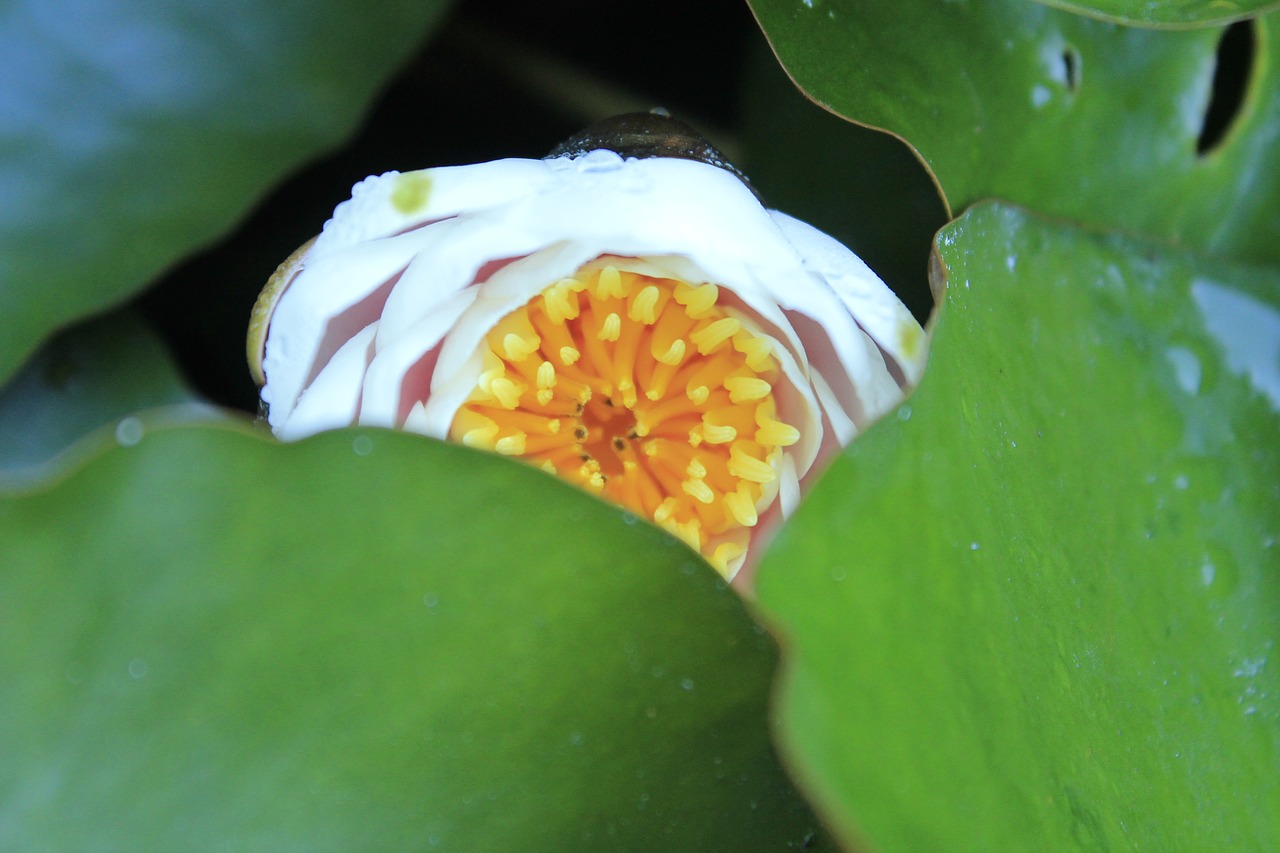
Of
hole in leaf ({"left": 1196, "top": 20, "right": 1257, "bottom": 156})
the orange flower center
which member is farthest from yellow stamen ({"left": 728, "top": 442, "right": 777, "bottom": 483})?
hole in leaf ({"left": 1196, "top": 20, "right": 1257, "bottom": 156})

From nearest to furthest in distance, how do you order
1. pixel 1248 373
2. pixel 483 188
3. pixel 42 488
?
pixel 42 488 < pixel 483 188 < pixel 1248 373

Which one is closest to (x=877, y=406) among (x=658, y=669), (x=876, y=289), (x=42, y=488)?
(x=876, y=289)

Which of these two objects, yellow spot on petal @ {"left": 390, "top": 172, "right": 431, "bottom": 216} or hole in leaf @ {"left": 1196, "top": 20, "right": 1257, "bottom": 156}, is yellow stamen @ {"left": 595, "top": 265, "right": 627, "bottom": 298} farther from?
hole in leaf @ {"left": 1196, "top": 20, "right": 1257, "bottom": 156}

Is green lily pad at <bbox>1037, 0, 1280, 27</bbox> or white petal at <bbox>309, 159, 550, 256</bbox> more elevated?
green lily pad at <bbox>1037, 0, 1280, 27</bbox>

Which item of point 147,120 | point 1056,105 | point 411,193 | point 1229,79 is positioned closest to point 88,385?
point 147,120

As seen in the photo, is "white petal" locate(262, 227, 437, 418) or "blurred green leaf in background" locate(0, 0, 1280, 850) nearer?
"blurred green leaf in background" locate(0, 0, 1280, 850)

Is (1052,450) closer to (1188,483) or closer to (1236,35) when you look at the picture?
(1188,483)

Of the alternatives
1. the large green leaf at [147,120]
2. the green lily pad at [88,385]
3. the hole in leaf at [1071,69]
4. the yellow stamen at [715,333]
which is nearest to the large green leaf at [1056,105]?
the hole in leaf at [1071,69]

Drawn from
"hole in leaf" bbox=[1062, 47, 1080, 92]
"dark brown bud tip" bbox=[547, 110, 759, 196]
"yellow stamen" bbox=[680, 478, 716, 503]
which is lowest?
"yellow stamen" bbox=[680, 478, 716, 503]
